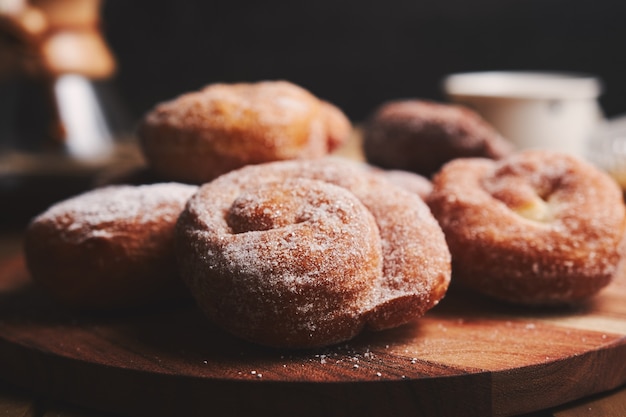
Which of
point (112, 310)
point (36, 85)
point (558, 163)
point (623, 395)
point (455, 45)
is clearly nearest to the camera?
point (623, 395)

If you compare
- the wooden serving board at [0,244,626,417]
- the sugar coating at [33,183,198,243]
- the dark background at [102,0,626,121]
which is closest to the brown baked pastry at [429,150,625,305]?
the wooden serving board at [0,244,626,417]

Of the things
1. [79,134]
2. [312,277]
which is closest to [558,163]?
[312,277]

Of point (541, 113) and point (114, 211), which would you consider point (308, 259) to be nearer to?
point (114, 211)

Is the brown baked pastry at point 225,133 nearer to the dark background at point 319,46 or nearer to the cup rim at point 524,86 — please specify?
the cup rim at point 524,86

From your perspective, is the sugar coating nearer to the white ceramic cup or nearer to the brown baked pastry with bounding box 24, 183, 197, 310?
the brown baked pastry with bounding box 24, 183, 197, 310

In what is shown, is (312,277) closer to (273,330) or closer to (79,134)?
(273,330)
